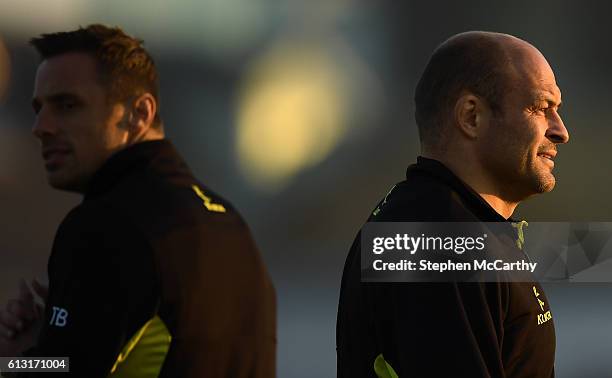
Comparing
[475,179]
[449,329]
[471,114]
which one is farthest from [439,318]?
[471,114]

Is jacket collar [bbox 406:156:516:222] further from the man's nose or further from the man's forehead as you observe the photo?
the man's forehead

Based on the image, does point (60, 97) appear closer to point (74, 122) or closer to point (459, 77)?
point (74, 122)

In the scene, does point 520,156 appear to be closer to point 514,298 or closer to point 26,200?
point 514,298

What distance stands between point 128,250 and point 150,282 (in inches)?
3.7

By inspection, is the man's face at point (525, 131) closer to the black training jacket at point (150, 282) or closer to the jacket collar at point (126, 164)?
the black training jacket at point (150, 282)

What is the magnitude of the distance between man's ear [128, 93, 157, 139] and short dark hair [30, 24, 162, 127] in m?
0.02

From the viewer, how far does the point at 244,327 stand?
2.20m

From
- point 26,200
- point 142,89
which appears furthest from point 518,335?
point 26,200

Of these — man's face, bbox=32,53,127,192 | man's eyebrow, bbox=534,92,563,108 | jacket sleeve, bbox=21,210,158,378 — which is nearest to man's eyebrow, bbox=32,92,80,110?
man's face, bbox=32,53,127,192

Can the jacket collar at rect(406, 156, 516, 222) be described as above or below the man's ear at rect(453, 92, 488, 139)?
below

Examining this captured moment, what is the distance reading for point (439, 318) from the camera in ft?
5.64

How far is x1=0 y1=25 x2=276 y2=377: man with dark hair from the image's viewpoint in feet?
6.40

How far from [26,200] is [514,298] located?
21.3 ft

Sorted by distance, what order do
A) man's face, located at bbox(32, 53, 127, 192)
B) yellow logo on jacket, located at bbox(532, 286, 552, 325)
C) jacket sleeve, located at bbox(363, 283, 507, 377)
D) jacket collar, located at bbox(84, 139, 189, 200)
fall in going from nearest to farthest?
jacket sleeve, located at bbox(363, 283, 507, 377) → yellow logo on jacket, located at bbox(532, 286, 552, 325) → jacket collar, located at bbox(84, 139, 189, 200) → man's face, located at bbox(32, 53, 127, 192)
